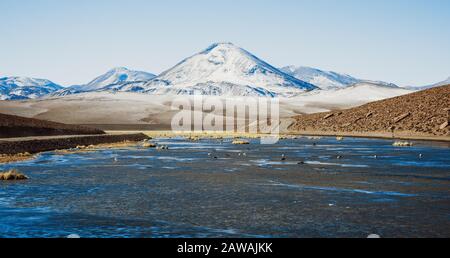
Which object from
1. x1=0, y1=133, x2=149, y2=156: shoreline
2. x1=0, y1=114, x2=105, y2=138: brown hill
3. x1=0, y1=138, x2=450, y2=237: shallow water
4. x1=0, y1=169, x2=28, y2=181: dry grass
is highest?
x1=0, y1=114, x2=105, y2=138: brown hill

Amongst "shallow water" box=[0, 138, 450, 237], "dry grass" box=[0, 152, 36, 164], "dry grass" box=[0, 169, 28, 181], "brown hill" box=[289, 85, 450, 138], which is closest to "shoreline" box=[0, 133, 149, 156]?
"dry grass" box=[0, 152, 36, 164]

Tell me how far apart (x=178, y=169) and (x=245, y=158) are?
10.0 metres

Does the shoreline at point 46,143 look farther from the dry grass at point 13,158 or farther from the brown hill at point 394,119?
the brown hill at point 394,119

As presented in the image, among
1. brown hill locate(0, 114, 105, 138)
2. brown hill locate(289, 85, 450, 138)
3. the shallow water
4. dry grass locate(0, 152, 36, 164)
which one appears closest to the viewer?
the shallow water

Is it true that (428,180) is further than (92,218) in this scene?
Yes

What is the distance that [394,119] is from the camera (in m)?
95.3

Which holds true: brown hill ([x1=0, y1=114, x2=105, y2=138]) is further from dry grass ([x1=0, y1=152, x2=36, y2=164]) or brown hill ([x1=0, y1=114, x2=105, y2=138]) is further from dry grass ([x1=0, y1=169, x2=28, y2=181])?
dry grass ([x1=0, y1=169, x2=28, y2=181])

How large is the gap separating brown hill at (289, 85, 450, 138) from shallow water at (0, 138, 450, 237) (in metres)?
53.9

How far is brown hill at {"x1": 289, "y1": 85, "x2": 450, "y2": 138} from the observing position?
85.9m

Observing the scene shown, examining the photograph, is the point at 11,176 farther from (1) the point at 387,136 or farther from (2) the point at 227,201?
(1) the point at 387,136
